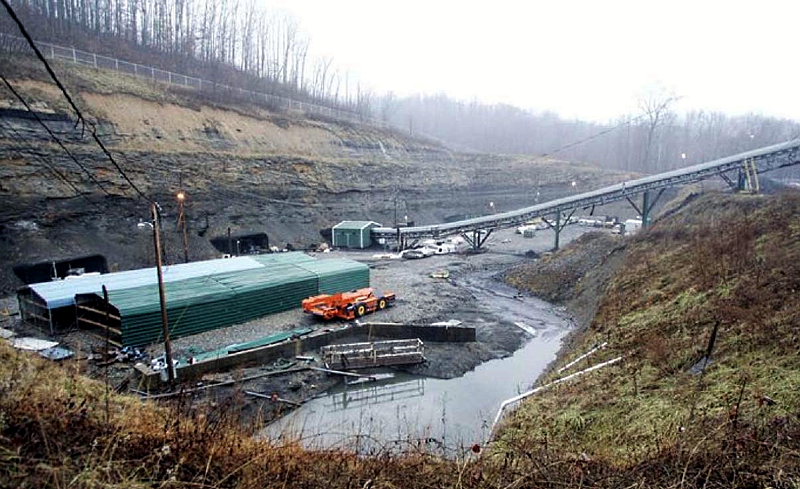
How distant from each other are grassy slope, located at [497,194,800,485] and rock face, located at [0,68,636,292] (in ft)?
76.5

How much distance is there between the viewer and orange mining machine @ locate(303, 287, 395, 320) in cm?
1748

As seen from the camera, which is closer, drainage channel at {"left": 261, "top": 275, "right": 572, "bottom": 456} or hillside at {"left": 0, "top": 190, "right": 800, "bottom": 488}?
hillside at {"left": 0, "top": 190, "right": 800, "bottom": 488}

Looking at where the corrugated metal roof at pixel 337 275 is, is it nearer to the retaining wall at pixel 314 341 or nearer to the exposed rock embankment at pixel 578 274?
the retaining wall at pixel 314 341

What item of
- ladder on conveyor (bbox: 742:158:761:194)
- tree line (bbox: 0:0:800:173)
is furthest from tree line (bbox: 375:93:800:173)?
ladder on conveyor (bbox: 742:158:761:194)

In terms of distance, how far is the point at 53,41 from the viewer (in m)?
36.3

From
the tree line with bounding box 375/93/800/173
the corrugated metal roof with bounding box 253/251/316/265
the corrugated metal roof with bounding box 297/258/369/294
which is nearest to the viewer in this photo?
the corrugated metal roof with bounding box 297/258/369/294

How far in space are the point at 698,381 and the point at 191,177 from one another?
30980 mm

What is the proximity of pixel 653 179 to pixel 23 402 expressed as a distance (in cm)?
3639

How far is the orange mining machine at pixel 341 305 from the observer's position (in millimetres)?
17484

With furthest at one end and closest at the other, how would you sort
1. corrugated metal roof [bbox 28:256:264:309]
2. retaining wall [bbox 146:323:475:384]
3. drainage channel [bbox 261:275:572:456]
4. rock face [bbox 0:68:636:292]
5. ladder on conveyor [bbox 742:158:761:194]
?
1. ladder on conveyor [bbox 742:158:761:194]
2. rock face [bbox 0:68:636:292]
3. corrugated metal roof [bbox 28:256:264:309]
4. retaining wall [bbox 146:323:475:384]
5. drainage channel [bbox 261:275:572:456]

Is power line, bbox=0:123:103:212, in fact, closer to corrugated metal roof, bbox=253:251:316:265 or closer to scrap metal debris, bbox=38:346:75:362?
corrugated metal roof, bbox=253:251:316:265

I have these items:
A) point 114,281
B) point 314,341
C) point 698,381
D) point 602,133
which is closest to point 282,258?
point 114,281

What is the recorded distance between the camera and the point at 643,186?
105 ft

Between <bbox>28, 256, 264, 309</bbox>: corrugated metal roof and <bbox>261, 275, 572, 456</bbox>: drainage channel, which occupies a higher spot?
<bbox>28, 256, 264, 309</bbox>: corrugated metal roof
